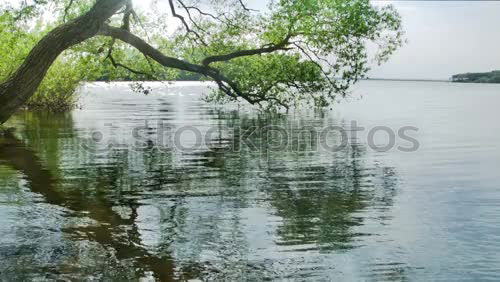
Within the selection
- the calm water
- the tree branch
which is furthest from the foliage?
the tree branch

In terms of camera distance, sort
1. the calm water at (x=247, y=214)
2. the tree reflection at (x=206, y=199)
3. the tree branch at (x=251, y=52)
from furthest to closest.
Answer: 1. the tree branch at (x=251, y=52)
2. the tree reflection at (x=206, y=199)
3. the calm water at (x=247, y=214)

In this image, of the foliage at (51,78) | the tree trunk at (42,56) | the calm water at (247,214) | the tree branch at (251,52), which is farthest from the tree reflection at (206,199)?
the foliage at (51,78)

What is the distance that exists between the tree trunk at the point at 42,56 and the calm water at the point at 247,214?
343 centimetres

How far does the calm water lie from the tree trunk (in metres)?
3.43

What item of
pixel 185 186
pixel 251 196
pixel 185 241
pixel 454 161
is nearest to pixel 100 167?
pixel 185 186

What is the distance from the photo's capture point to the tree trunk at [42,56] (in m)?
12.4

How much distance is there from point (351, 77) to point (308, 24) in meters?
3.13

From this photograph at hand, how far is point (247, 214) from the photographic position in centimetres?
1667

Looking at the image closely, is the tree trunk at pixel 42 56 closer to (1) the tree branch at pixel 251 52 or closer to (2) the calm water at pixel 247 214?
(2) the calm water at pixel 247 214

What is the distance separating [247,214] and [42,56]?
24.5 ft

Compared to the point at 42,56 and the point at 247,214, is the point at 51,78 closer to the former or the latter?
the point at 247,214

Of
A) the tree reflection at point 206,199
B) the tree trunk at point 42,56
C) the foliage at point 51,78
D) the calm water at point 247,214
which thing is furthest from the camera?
the foliage at point 51,78

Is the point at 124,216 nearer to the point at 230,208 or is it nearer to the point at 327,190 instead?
the point at 230,208

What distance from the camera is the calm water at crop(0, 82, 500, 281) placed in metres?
11.6
